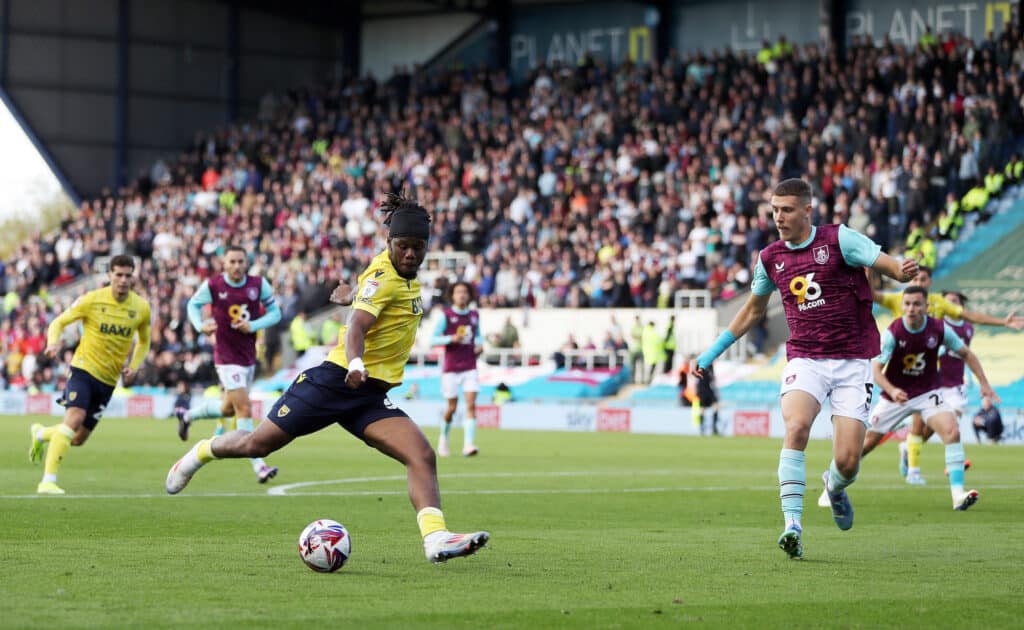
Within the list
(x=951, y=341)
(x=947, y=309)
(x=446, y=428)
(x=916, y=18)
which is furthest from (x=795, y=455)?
(x=916, y=18)

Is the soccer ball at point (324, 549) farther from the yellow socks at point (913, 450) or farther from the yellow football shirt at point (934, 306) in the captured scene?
the yellow socks at point (913, 450)

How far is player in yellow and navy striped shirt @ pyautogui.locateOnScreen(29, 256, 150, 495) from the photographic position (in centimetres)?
1547

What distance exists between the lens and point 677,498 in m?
15.6

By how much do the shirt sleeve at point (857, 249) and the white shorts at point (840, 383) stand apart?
2.25ft

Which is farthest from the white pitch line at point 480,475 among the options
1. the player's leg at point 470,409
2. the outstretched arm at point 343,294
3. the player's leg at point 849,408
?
the player's leg at point 849,408

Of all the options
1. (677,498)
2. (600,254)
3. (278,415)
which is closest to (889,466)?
(677,498)

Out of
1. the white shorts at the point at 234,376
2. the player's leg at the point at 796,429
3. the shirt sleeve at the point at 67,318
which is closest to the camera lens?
the player's leg at the point at 796,429

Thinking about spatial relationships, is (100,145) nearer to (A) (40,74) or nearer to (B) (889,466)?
(A) (40,74)

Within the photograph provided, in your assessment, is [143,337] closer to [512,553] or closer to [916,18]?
[512,553]

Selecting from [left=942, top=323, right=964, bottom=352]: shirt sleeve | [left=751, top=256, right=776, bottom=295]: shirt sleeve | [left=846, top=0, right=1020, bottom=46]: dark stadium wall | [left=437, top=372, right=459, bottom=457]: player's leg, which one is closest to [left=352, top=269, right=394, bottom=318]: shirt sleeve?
[left=751, top=256, right=776, bottom=295]: shirt sleeve

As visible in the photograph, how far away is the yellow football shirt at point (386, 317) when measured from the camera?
955 cm

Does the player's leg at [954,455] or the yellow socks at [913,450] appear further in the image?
the yellow socks at [913,450]

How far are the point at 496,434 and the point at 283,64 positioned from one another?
33.4 metres

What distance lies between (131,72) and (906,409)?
47294 millimetres
